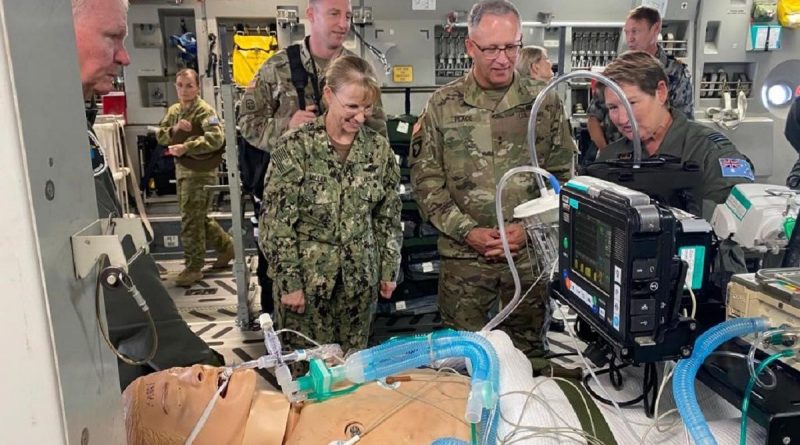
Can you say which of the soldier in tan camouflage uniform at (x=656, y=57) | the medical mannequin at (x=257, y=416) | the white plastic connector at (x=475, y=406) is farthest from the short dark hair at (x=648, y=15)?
the white plastic connector at (x=475, y=406)

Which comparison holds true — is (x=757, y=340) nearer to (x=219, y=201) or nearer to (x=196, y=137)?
(x=196, y=137)

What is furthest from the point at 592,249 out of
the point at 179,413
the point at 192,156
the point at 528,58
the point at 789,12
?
the point at 789,12

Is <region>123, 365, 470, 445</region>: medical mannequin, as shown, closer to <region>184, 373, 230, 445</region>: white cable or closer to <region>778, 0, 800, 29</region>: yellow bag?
<region>184, 373, 230, 445</region>: white cable

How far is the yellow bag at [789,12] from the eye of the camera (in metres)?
4.68

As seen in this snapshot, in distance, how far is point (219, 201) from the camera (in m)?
4.86

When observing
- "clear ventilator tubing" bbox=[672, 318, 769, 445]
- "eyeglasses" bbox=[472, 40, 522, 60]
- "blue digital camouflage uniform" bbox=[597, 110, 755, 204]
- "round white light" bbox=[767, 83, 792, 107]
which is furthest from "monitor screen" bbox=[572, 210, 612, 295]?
"round white light" bbox=[767, 83, 792, 107]

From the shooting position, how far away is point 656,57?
3250 millimetres

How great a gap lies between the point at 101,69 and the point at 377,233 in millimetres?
1120

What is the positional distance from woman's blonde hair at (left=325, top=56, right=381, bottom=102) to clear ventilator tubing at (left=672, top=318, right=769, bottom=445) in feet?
4.46

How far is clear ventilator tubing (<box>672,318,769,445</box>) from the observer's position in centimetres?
90

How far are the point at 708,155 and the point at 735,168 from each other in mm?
118

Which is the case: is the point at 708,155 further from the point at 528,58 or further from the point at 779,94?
the point at 779,94

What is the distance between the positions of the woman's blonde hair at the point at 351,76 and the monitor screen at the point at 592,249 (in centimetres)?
110

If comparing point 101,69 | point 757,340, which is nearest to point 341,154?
point 101,69
